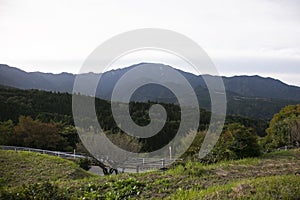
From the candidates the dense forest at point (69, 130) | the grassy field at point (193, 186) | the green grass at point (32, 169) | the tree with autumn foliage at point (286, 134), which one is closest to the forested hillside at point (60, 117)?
the dense forest at point (69, 130)

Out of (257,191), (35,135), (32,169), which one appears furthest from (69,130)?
(257,191)

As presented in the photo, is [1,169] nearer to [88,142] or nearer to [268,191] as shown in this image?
[88,142]

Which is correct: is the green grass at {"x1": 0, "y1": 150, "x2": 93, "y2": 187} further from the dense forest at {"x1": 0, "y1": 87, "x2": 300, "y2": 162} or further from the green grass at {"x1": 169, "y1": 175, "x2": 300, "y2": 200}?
the green grass at {"x1": 169, "y1": 175, "x2": 300, "y2": 200}

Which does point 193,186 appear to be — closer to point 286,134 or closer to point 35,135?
point 286,134

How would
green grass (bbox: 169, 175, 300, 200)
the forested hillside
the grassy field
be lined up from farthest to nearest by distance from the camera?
the forested hillside, the grassy field, green grass (bbox: 169, 175, 300, 200)

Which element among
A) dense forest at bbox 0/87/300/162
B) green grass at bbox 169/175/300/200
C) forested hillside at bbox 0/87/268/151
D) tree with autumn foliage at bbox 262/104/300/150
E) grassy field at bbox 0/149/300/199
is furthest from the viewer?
forested hillside at bbox 0/87/268/151

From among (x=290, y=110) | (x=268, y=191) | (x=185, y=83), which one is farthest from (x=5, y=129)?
(x=290, y=110)

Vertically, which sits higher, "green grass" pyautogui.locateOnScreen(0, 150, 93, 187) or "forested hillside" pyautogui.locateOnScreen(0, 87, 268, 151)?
"forested hillside" pyautogui.locateOnScreen(0, 87, 268, 151)

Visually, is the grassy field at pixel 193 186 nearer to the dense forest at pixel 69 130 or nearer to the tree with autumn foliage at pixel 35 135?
the dense forest at pixel 69 130

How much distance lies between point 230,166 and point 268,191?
130 inches

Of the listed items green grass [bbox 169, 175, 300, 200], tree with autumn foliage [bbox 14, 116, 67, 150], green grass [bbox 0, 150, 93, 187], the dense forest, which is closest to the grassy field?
green grass [bbox 169, 175, 300, 200]

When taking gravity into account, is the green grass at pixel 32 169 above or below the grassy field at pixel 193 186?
below

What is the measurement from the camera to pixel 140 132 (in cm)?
2525

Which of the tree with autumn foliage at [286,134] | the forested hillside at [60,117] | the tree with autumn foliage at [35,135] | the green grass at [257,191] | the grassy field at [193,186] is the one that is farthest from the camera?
the forested hillside at [60,117]
